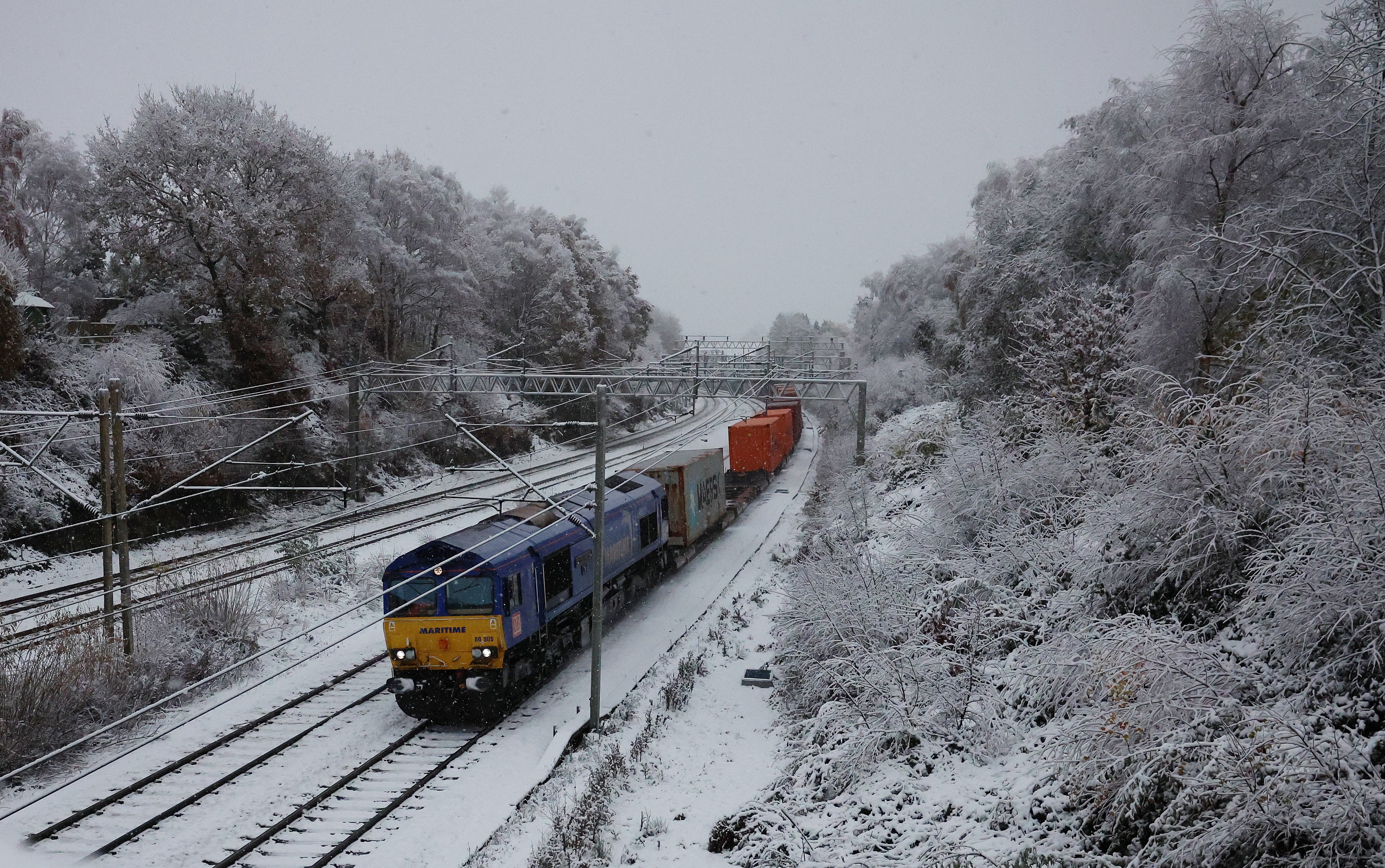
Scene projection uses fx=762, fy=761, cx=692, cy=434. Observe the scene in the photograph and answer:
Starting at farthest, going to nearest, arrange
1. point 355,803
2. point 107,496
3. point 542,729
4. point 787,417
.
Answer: point 787,417 < point 542,729 < point 107,496 < point 355,803

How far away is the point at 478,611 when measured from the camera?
12086 mm

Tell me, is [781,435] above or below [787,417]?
below

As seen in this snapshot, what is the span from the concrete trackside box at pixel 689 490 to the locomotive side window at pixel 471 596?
912 cm

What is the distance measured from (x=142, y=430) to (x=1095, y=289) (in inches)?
1004

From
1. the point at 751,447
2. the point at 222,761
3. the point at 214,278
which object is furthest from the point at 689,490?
the point at 214,278

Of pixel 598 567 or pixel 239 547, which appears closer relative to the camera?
pixel 598 567

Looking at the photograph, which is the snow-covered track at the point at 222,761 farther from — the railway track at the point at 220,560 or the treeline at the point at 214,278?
the treeline at the point at 214,278

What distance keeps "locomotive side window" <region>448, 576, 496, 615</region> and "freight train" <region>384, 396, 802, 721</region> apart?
0.5 inches

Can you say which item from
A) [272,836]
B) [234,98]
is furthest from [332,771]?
[234,98]

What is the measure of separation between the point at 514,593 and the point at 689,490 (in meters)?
10.1

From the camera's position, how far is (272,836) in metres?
9.33

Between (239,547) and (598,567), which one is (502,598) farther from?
(239,547)

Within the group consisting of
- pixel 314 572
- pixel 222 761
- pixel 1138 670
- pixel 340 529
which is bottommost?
pixel 222 761

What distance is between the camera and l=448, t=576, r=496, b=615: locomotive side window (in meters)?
12.1
